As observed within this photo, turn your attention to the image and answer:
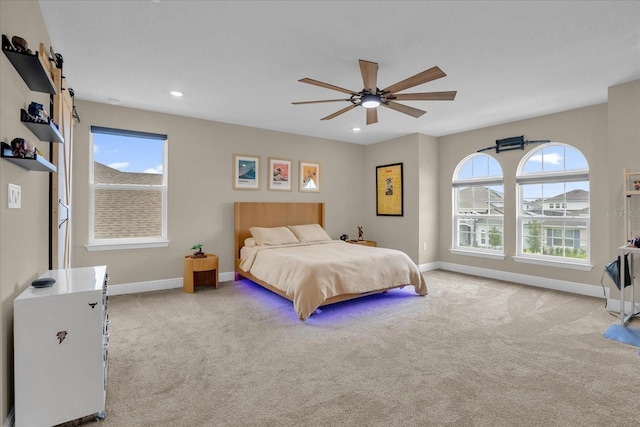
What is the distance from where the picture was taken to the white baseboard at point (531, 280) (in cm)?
435

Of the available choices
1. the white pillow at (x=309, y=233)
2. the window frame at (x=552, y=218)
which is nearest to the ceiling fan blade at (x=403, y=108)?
the window frame at (x=552, y=218)

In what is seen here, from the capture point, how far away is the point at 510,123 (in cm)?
511

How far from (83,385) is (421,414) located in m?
1.90

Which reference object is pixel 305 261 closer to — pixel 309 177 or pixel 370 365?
pixel 370 365

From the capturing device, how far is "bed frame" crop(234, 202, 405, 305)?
17.1ft

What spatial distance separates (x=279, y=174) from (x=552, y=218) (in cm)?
433

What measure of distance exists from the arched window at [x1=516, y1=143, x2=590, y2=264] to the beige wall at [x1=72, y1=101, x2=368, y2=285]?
135 inches

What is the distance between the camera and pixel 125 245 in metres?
4.34

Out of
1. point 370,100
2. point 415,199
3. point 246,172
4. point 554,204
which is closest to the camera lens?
point 370,100

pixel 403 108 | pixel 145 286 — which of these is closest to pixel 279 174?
pixel 145 286

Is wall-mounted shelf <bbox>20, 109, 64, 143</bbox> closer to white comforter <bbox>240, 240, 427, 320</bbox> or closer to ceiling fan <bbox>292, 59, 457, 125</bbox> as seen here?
ceiling fan <bbox>292, 59, 457, 125</bbox>

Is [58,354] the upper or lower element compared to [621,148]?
lower

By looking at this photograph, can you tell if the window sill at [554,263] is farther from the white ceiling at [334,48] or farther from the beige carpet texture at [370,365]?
the white ceiling at [334,48]

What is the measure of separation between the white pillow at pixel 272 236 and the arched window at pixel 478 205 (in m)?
3.09
